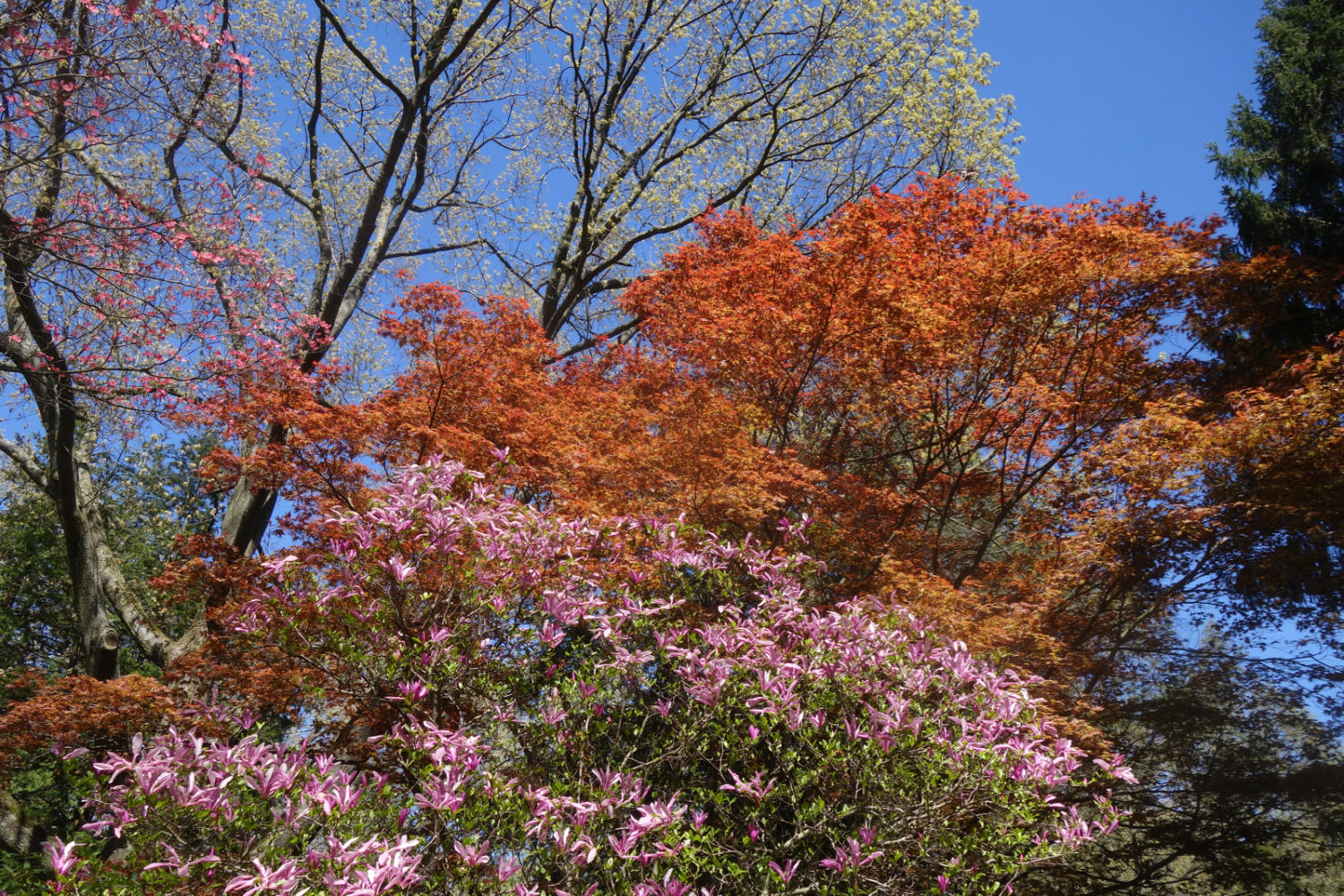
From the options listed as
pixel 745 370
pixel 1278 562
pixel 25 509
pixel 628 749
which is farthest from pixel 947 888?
pixel 25 509

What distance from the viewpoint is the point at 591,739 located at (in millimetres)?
3719

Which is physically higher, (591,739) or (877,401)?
(877,401)

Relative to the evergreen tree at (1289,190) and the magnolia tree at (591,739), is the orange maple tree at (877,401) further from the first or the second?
the magnolia tree at (591,739)

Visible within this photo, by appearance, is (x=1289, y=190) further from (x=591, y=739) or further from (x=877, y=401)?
(x=591, y=739)

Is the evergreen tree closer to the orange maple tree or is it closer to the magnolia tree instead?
the orange maple tree

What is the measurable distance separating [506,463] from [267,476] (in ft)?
12.0

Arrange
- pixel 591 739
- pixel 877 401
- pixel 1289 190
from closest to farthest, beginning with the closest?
pixel 591 739, pixel 877 401, pixel 1289 190

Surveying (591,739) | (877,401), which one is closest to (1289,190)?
(877,401)

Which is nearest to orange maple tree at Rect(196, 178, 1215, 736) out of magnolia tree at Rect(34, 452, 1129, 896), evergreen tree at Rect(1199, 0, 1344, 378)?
evergreen tree at Rect(1199, 0, 1344, 378)

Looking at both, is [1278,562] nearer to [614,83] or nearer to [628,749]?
[628,749]

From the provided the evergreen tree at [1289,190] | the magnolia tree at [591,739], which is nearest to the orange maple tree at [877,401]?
the evergreen tree at [1289,190]

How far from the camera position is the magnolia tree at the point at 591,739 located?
9.33ft

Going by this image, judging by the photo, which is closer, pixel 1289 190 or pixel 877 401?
pixel 877 401

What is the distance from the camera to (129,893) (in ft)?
7.84
